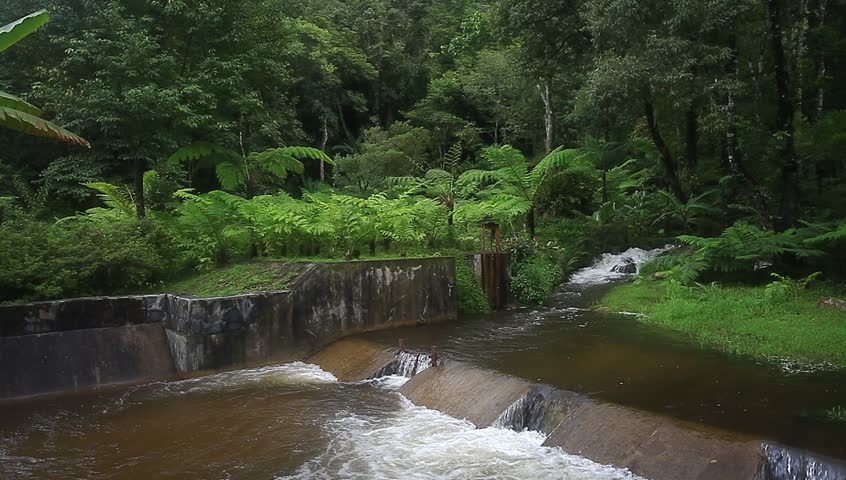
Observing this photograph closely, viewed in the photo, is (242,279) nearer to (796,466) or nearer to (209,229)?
(209,229)

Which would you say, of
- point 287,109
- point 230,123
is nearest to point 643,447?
point 230,123

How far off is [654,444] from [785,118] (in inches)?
385

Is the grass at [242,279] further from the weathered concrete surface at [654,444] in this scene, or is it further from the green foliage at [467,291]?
the weathered concrete surface at [654,444]

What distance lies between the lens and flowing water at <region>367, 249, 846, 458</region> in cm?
579

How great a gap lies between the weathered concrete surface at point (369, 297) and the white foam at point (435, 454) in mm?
3076

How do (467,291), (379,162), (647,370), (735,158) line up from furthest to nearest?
(379,162)
(735,158)
(467,291)
(647,370)

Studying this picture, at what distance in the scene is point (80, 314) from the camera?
8.84 m

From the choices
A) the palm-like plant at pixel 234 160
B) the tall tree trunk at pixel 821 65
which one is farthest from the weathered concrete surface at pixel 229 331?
the tall tree trunk at pixel 821 65

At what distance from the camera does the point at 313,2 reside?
30609 mm

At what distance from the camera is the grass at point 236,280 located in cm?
958

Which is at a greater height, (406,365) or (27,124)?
(27,124)

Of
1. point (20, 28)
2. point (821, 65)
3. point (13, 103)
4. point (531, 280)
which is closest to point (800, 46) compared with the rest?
point (821, 65)

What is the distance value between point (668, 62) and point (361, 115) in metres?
23.1

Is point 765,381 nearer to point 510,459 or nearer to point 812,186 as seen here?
point 510,459
